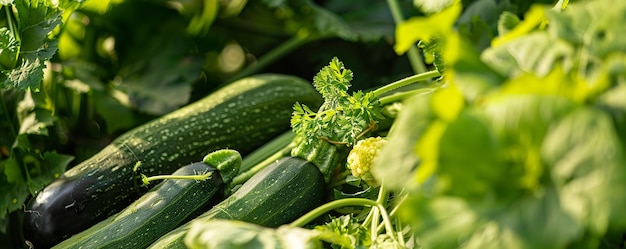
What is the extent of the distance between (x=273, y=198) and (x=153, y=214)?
240 mm

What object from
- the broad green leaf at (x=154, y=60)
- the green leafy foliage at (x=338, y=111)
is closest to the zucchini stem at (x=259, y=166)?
the green leafy foliage at (x=338, y=111)

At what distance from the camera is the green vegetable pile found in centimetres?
92

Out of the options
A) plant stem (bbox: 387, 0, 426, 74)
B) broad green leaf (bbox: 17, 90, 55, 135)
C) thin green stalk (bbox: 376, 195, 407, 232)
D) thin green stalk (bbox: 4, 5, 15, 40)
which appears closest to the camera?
thin green stalk (bbox: 376, 195, 407, 232)

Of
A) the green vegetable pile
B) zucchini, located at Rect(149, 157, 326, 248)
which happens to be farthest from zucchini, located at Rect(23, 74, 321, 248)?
zucchini, located at Rect(149, 157, 326, 248)

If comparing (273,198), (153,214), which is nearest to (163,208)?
(153,214)

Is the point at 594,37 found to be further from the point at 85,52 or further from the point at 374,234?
the point at 85,52

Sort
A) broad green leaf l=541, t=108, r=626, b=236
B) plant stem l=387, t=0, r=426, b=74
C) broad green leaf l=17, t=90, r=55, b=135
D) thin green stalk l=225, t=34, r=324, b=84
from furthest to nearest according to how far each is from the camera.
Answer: thin green stalk l=225, t=34, r=324, b=84 → plant stem l=387, t=0, r=426, b=74 → broad green leaf l=17, t=90, r=55, b=135 → broad green leaf l=541, t=108, r=626, b=236

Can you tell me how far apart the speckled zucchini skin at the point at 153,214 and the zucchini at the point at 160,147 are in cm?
9

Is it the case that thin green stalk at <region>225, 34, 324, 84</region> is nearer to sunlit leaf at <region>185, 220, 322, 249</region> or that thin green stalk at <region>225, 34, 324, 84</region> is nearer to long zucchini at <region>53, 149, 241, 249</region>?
long zucchini at <region>53, 149, 241, 249</region>

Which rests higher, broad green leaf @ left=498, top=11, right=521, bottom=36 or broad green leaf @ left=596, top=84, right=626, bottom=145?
broad green leaf @ left=498, top=11, right=521, bottom=36

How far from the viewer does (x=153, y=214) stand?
5.00 feet

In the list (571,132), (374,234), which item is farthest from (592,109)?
(374,234)

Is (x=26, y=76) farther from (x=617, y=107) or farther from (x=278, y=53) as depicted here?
(x=617, y=107)

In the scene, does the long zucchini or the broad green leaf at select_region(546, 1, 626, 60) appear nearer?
the broad green leaf at select_region(546, 1, 626, 60)
